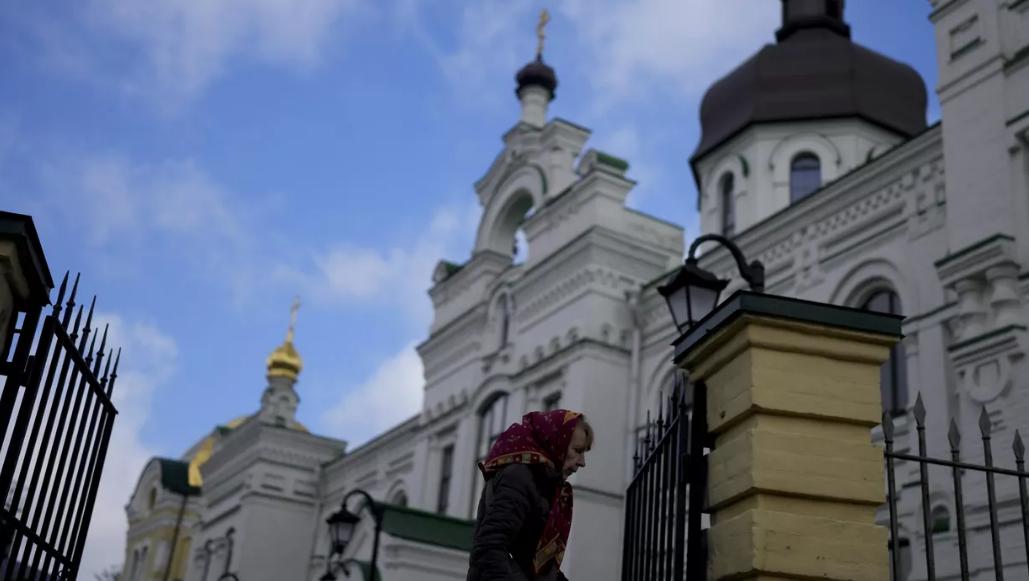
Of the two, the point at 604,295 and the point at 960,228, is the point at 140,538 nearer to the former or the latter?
the point at 604,295

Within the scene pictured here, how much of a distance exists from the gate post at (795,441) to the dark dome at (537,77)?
71.7 feet

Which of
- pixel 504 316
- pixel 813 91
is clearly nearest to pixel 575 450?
pixel 504 316

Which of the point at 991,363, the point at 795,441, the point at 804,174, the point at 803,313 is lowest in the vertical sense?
the point at 795,441

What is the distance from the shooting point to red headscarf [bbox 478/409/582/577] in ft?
13.7

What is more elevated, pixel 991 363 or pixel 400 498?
pixel 400 498

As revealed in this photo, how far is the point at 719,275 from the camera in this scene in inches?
723

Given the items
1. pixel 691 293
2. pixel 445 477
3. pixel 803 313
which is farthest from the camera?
pixel 445 477

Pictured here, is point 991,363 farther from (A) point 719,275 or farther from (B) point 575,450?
(B) point 575,450

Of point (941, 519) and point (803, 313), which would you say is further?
point (941, 519)

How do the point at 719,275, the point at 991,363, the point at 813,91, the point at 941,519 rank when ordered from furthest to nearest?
the point at 813,91 < the point at 719,275 < the point at 941,519 < the point at 991,363

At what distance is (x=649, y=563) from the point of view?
5074 millimetres

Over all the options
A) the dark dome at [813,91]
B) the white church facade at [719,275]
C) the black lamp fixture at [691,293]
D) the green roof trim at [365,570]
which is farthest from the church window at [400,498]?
the black lamp fixture at [691,293]

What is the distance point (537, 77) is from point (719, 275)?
30.7 feet

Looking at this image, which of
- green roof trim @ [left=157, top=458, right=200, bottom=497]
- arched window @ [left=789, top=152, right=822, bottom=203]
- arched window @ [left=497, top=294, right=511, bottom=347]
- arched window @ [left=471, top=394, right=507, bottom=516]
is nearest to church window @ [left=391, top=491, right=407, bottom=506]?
arched window @ [left=471, top=394, right=507, bottom=516]
